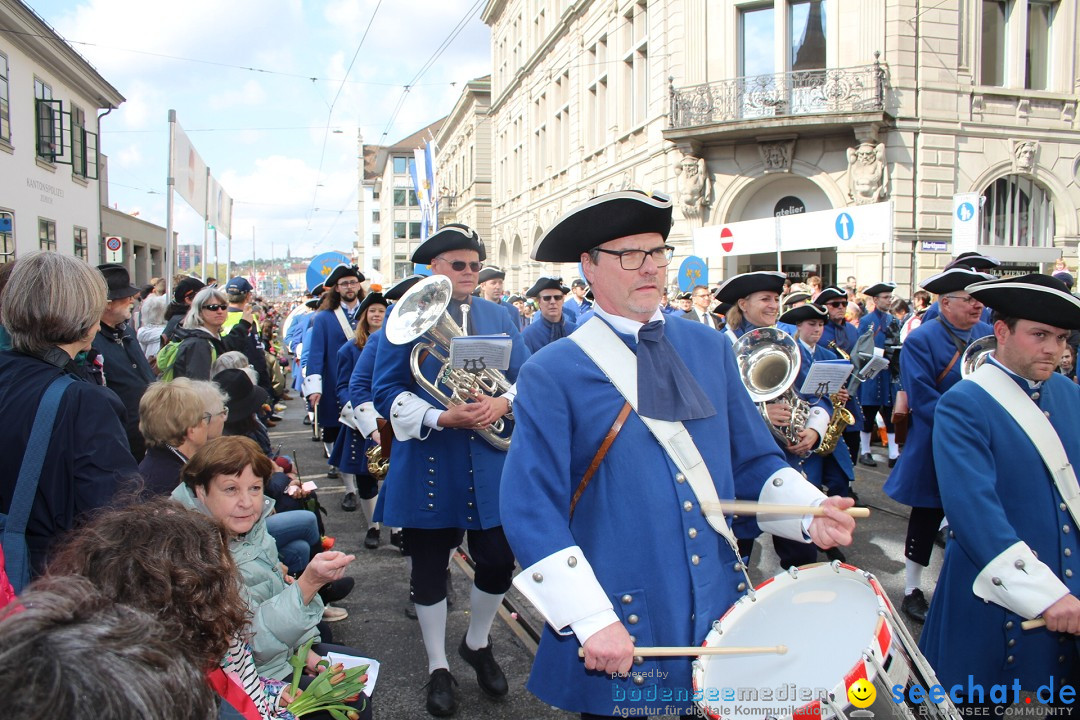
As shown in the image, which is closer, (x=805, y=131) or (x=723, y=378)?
(x=723, y=378)

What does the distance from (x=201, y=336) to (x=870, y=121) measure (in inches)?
657

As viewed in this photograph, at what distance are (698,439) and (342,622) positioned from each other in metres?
3.20

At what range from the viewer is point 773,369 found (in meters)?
4.62

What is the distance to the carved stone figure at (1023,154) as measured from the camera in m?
19.2

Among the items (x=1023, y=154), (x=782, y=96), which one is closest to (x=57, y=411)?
(x=782, y=96)

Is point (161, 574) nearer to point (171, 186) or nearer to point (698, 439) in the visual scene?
point (698, 439)

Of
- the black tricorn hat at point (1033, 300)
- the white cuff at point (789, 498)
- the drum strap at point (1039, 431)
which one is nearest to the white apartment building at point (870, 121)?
the black tricorn hat at point (1033, 300)

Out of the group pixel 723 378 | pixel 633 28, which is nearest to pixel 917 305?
pixel 723 378

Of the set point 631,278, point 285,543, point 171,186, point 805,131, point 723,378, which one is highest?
point 805,131

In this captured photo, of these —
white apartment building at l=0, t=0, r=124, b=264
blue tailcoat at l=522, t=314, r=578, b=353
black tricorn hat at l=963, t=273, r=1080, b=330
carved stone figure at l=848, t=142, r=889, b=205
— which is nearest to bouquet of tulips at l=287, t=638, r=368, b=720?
black tricorn hat at l=963, t=273, r=1080, b=330

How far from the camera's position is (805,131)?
19094 millimetres

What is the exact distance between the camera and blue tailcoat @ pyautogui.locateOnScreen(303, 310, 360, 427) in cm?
732

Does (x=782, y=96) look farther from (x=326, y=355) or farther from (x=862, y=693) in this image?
(x=862, y=693)

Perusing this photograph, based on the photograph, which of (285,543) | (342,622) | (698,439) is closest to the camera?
(698,439)
